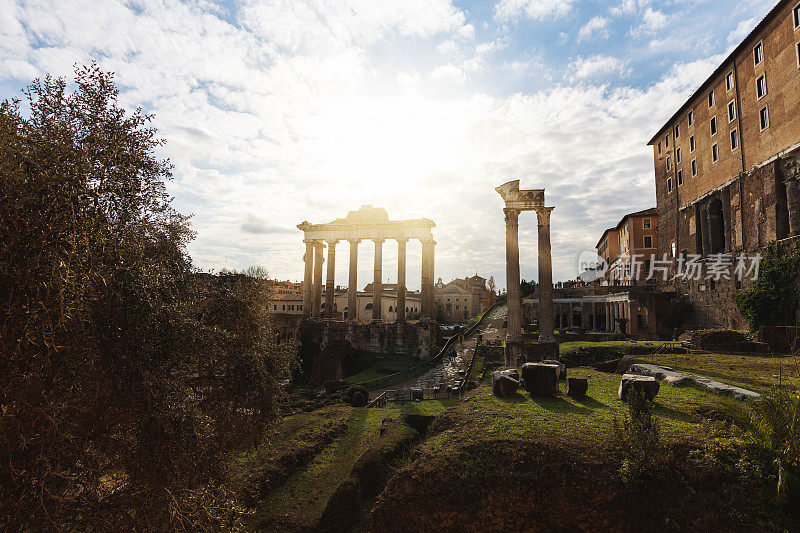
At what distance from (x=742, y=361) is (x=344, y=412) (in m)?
13.5

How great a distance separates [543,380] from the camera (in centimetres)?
974

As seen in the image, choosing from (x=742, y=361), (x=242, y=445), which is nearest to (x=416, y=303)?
(x=742, y=361)

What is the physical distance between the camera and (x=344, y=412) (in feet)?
47.5

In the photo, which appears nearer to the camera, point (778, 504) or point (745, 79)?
point (778, 504)

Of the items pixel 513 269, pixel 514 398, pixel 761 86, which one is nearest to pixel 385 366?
pixel 513 269

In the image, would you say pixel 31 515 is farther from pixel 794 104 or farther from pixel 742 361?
pixel 794 104

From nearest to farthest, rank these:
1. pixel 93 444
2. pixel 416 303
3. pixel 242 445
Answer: pixel 93 444 → pixel 242 445 → pixel 416 303

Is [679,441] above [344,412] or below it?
above

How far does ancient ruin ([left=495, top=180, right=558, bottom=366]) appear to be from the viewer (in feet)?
59.6

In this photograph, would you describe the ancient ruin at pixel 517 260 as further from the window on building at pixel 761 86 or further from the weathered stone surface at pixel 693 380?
the window on building at pixel 761 86

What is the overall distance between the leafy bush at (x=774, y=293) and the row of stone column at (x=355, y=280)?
732 inches

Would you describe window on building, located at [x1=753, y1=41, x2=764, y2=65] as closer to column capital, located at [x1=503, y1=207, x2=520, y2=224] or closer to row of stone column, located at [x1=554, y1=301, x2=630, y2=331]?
row of stone column, located at [x1=554, y1=301, x2=630, y2=331]

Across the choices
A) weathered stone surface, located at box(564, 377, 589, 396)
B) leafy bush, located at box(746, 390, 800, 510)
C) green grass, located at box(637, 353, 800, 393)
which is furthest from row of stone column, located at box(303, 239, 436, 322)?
leafy bush, located at box(746, 390, 800, 510)

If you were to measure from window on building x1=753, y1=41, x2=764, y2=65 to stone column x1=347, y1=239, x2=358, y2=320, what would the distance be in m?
29.0
